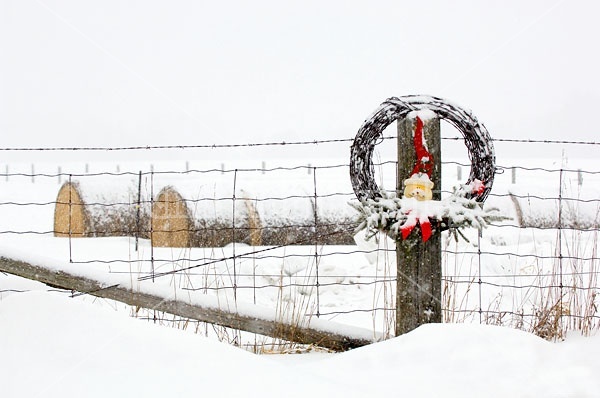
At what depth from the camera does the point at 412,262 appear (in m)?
3.30

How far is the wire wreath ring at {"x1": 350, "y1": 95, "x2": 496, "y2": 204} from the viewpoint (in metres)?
3.30

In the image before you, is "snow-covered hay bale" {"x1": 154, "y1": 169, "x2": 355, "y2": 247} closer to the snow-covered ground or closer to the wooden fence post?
the wooden fence post

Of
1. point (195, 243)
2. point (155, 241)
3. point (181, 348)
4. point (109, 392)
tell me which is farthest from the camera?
point (155, 241)

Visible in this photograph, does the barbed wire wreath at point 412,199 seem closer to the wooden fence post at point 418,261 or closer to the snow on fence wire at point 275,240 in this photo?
the wooden fence post at point 418,261

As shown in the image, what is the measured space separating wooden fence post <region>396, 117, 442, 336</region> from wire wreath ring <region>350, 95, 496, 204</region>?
75 millimetres

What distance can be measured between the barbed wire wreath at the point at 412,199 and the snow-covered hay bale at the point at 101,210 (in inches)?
288

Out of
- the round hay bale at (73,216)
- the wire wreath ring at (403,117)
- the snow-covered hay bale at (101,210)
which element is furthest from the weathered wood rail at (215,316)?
the round hay bale at (73,216)

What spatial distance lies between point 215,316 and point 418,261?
3.78 feet

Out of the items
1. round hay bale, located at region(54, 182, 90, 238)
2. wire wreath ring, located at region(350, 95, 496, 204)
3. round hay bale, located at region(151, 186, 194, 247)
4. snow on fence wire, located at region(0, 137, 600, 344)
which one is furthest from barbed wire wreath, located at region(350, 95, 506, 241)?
round hay bale, located at region(54, 182, 90, 238)

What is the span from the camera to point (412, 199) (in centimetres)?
324

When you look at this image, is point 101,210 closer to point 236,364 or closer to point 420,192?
point 420,192

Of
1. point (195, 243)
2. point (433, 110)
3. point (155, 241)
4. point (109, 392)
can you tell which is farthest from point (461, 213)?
point (155, 241)

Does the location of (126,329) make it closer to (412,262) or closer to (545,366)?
(412,262)

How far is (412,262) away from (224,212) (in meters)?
6.56
